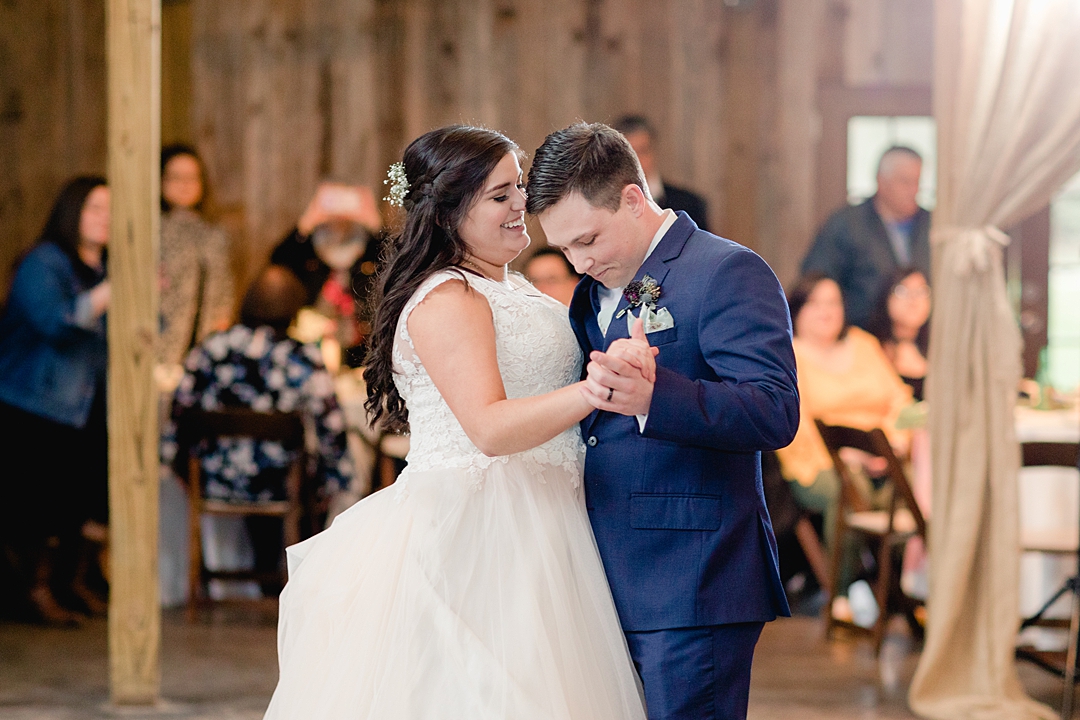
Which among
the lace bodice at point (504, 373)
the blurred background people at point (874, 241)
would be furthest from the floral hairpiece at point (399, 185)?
the blurred background people at point (874, 241)

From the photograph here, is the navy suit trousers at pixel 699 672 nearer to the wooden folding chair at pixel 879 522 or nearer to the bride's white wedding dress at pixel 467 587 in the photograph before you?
the bride's white wedding dress at pixel 467 587

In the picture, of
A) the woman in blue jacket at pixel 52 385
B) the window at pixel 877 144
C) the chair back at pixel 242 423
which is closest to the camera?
the chair back at pixel 242 423

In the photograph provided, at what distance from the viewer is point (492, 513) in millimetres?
2109

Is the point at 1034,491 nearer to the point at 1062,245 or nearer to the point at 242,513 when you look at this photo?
the point at 1062,245

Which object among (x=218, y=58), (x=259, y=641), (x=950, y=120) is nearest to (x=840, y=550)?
(x=950, y=120)

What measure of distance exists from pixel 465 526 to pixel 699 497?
419mm

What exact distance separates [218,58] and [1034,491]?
502cm

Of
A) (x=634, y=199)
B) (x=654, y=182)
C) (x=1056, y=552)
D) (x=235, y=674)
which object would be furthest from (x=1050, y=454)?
(x=235, y=674)

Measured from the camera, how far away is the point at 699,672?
194cm

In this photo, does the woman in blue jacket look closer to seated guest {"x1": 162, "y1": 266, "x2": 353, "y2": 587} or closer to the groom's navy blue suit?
seated guest {"x1": 162, "y1": 266, "x2": 353, "y2": 587}

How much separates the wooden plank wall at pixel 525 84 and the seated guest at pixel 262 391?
2.21 m

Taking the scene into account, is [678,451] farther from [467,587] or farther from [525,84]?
[525,84]

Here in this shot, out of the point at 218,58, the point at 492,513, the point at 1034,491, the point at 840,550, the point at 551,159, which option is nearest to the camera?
the point at 551,159

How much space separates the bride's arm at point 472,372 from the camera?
1.97 meters
